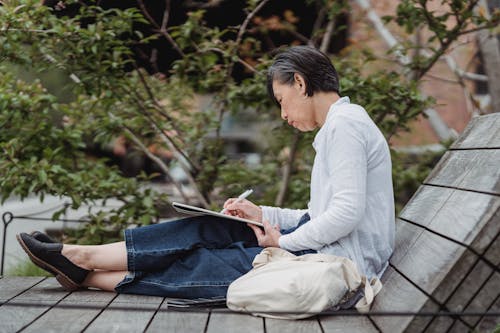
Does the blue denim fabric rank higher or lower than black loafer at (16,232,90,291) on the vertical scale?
higher

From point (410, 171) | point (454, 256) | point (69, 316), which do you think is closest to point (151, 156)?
point (410, 171)

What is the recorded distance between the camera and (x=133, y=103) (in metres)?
3.86

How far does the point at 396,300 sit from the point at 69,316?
3.41 feet

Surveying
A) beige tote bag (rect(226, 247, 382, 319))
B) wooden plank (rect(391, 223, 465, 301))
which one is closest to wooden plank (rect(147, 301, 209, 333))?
beige tote bag (rect(226, 247, 382, 319))

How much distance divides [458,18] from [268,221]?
6.83ft

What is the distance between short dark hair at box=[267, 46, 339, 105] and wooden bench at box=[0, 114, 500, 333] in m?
0.58

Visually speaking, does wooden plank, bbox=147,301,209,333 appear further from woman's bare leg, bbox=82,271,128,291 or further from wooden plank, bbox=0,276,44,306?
wooden plank, bbox=0,276,44,306

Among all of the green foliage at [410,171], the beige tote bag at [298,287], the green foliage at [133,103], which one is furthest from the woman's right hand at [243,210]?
the green foliage at [410,171]

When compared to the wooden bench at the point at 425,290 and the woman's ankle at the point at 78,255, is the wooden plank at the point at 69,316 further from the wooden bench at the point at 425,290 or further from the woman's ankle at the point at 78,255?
the woman's ankle at the point at 78,255

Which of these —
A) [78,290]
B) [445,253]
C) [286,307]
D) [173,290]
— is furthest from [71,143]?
[445,253]

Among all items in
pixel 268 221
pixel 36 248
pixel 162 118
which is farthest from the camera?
pixel 162 118

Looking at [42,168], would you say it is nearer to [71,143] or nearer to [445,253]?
[71,143]

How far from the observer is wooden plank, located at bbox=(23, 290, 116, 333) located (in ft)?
5.66

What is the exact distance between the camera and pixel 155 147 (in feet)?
14.0
